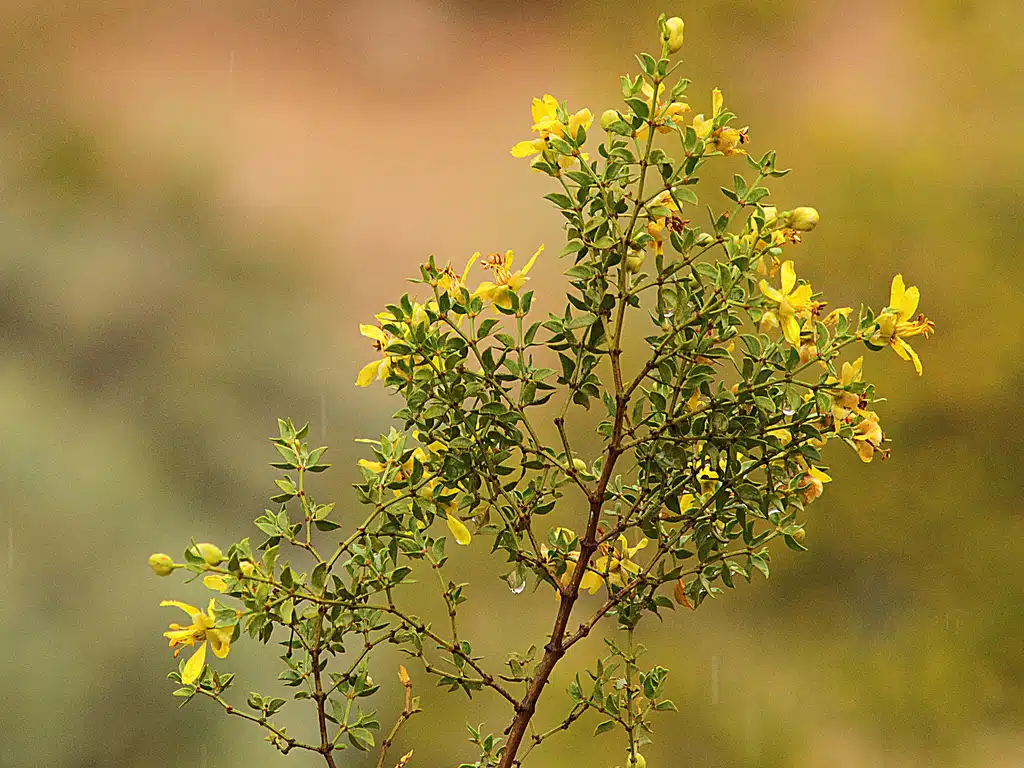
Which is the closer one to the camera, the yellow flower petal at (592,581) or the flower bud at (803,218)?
the flower bud at (803,218)

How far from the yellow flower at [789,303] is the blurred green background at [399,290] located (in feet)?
2.75

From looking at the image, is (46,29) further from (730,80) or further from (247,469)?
(730,80)

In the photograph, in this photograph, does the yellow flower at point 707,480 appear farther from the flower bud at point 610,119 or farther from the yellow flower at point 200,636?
the yellow flower at point 200,636

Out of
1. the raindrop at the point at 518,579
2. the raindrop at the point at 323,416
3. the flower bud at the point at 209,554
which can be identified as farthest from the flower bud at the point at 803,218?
the raindrop at the point at 323,416

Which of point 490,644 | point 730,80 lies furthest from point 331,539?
point 730,80

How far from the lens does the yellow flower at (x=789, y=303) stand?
28.3 inches

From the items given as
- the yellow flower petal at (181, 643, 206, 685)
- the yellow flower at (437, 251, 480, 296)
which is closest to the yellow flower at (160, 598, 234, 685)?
the yellow flower petal at (181, 643, 206, 685)

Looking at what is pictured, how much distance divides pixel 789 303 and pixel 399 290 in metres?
1.02

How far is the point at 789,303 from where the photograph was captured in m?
0.72

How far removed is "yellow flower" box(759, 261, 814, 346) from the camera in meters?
0.72

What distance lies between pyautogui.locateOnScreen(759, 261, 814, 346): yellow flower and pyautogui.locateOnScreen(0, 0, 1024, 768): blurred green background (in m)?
0.84

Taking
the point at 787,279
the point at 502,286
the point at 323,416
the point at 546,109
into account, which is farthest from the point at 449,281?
the point at 323,416

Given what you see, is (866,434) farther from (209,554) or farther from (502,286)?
(209,554)

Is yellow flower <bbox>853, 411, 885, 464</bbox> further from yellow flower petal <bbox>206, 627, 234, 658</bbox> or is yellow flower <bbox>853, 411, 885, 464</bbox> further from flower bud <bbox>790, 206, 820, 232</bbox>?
yellow flower petal <bbox>206, 627, 234, 658</bbox>
